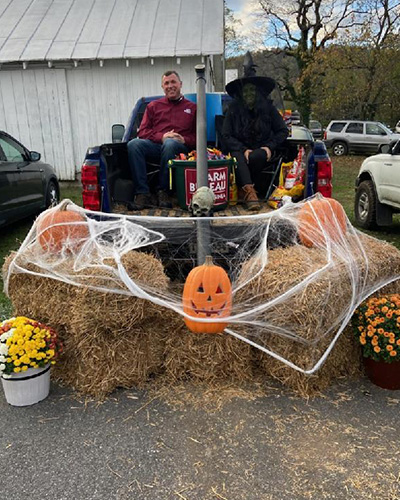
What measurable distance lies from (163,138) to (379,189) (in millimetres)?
4223

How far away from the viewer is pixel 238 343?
3451mm

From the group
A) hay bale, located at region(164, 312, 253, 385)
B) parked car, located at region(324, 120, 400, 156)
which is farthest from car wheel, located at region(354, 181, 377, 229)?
parked car, located at region(324, 120, 400, 156)

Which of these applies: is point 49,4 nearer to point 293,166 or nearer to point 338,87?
Answer: point 293,166

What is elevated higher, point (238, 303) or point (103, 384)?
point (238, 303)

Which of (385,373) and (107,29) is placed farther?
(107,29)

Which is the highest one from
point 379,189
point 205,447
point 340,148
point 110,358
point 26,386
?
point 379,189

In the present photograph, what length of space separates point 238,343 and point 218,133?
334 cm

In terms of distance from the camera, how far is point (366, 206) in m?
8.20

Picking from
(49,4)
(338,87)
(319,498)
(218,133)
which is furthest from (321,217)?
(338,87)

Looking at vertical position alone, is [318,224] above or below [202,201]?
below

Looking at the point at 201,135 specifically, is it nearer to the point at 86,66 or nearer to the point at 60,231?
the point at 60,231

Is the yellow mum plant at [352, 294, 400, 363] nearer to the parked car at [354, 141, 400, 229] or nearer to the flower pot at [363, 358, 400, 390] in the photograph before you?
the flower pot at [363, 358, 400, 390]

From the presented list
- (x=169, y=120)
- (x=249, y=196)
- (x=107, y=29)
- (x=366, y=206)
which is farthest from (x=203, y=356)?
(x=107, y=29)

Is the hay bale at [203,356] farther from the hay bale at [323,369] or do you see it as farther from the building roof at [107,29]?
the building roof at [107,29]
